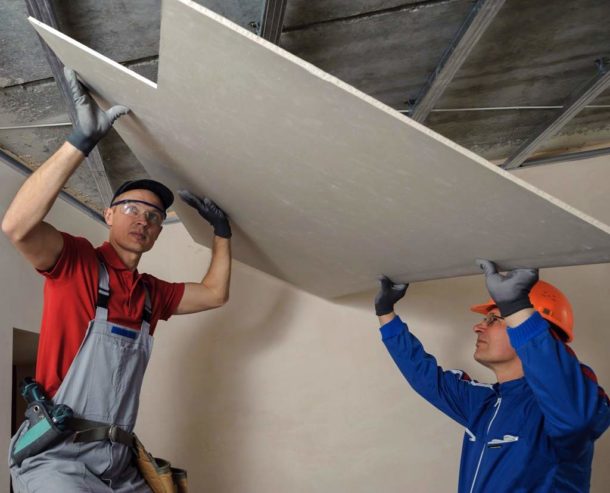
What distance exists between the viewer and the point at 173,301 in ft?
8.70

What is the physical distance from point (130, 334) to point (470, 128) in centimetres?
198

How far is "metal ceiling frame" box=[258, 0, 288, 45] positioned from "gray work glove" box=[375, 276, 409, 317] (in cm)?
117

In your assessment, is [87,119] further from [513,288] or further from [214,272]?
[513,288]

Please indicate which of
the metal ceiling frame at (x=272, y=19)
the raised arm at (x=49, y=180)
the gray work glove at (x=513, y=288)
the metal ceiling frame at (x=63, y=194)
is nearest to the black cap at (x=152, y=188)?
the raised arm at (x=49, y=180)

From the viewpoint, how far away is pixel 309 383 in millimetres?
3465

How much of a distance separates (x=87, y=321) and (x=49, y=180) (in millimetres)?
498

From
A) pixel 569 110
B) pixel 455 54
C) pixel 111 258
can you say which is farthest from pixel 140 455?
pixel 569 110

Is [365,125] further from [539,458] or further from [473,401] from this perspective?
[473,401]

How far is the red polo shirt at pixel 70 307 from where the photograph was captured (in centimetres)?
208

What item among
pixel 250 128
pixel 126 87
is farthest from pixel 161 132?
pixel 250 128

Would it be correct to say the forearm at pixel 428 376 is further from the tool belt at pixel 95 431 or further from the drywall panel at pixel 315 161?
the tool belt at pixel 95 431

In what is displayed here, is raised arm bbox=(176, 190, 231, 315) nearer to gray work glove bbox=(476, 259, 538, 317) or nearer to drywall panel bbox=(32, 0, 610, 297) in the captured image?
drywall panel bbox=(32, 0, 610, 297)

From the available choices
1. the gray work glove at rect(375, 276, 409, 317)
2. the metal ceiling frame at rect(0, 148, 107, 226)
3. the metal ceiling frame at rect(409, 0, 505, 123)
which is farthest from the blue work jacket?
the metal ceiling frame at rect(0, 148, 107, 226)

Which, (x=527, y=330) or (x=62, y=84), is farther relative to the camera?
(x=62, y=84)
